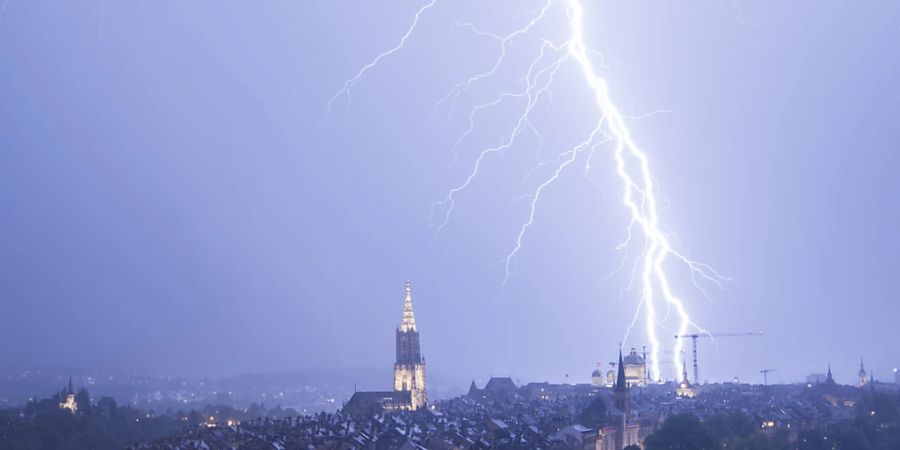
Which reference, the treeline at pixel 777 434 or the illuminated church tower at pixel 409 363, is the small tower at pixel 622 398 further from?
the illuminated church tower at pixel 409 363

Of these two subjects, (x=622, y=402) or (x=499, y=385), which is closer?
(x=622, y=402)

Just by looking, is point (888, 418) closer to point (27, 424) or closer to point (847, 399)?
point (847, 399)

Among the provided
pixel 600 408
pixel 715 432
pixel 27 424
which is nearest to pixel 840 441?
pixel 715 432

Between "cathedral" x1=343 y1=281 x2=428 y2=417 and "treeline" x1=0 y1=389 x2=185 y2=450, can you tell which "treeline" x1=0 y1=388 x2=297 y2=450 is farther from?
"cathedral" x1=343 y1=281 x2=428 y2=417

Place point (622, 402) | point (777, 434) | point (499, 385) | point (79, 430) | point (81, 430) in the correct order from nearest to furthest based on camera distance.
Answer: point (79, 430) < point (81, 430) < point (777, 434) < point (622, 402) < point (499, 385)

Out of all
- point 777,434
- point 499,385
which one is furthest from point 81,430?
point 499,385

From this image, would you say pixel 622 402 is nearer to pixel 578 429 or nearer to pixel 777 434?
pixel 777 434
